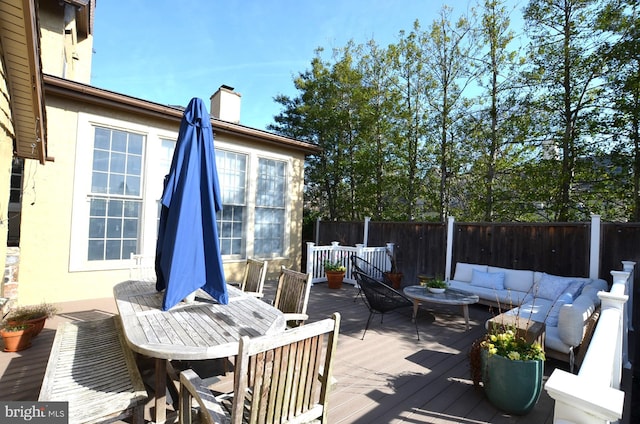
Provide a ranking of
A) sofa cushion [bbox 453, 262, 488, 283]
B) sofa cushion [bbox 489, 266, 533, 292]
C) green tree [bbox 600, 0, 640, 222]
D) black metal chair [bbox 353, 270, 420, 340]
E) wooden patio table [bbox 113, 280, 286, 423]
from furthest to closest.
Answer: sofa cushion [bbox 453, 262, 488, 283]
green tree [bbox 600, 0, 640, 222]
sofa cushion [bbox 489, 266, 533, 292]
black metal chair [bbox 353, 270, 420, 340]
wooden patio table [bbox 113, 280, 286, 423]

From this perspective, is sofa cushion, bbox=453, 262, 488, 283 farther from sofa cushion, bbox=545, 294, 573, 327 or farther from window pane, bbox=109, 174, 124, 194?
window pane, bbox=109, 174, 124, 194

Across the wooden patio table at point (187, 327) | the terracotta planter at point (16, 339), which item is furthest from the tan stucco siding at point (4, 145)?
the wooden patio table at point (187, 327)

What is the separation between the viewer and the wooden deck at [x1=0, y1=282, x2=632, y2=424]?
2.32 m

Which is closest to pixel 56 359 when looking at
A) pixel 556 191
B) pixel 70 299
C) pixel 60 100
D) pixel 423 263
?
pixel 70 299

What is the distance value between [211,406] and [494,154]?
8.30 m

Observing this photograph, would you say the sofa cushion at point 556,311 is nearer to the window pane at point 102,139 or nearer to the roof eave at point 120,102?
the roof eave at point 120,102

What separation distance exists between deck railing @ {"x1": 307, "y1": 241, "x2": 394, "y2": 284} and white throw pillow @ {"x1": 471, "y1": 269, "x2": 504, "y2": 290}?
2.43 m

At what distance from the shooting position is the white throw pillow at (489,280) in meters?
5.35

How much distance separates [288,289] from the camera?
3.16m

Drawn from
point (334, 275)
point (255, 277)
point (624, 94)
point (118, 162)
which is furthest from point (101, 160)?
point (624, 94)

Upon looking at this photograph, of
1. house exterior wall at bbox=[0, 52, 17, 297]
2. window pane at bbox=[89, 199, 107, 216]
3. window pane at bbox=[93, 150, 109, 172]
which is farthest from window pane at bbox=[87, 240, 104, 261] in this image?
house exterior wall at bbox=[0, 52, 17, 297]

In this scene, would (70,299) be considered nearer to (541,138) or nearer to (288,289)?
(288,289)

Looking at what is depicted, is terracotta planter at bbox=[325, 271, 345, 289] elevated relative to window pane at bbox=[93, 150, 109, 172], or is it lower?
lower

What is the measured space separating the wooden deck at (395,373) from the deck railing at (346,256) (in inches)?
102
